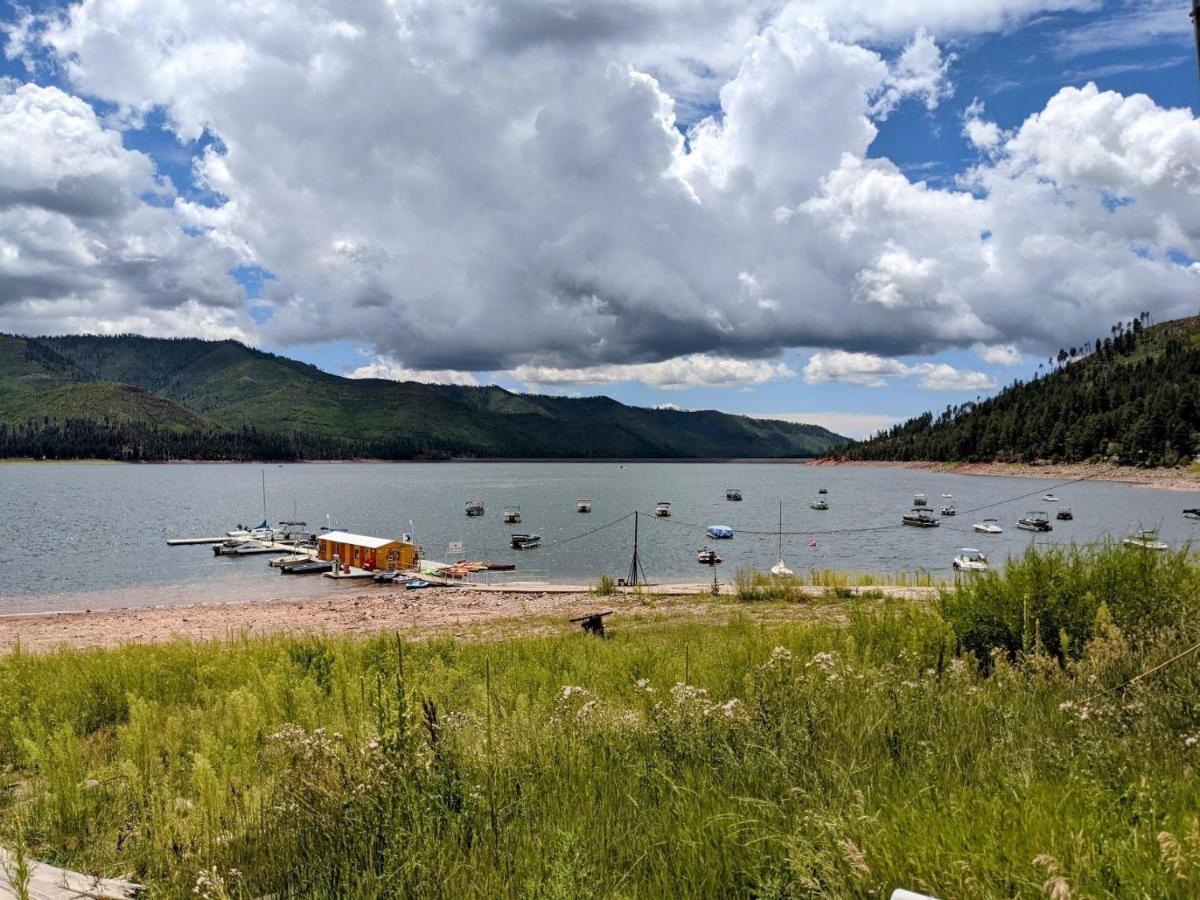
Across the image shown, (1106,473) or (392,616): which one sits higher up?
(1106,473)

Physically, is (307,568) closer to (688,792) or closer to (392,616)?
(392,616)

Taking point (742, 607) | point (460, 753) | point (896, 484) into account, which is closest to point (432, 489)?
point (896, 484)

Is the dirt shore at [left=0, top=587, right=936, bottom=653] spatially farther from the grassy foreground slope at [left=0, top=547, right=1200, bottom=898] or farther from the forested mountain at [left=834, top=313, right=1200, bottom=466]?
the forested mountain at [left=834, top=313, right=1200, bottom=466]

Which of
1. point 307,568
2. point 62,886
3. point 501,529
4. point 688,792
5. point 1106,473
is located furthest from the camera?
point 1106,473

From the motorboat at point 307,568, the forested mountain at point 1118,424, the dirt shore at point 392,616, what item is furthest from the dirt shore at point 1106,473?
the motorboat at point 307,568

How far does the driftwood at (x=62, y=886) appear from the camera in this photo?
3.76 meters

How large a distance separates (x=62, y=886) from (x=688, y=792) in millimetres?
3696

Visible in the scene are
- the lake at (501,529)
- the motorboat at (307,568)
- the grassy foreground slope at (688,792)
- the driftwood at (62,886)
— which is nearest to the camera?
the grassy foreground slope at (688,792)

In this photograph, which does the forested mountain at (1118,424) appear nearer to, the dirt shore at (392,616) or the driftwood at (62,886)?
the dirt shore at (392,616)

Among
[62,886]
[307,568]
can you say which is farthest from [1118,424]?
[62,886]

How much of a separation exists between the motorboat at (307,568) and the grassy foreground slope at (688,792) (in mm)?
52612

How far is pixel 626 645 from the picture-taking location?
15273mm

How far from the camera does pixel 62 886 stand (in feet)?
12.7

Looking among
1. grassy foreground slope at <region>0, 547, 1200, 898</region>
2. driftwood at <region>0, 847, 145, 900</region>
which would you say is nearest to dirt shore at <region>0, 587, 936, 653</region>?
grassy foreground slope at <region>0, 547, 1200, 898</region>
